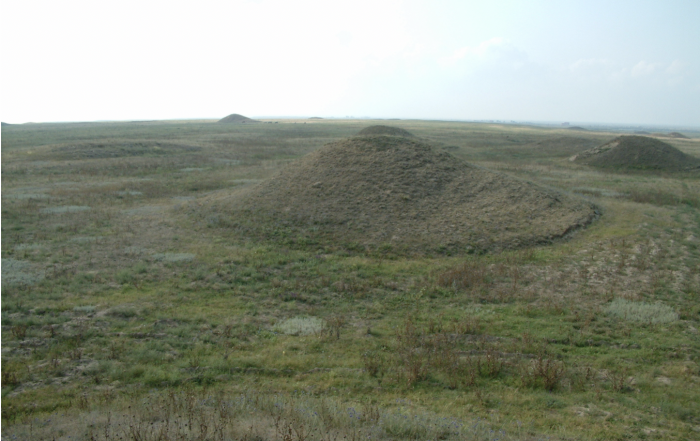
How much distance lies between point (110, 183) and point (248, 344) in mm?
24205

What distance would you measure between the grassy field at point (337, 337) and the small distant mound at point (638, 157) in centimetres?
2502

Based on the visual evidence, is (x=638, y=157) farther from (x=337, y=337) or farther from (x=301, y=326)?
(x=301, y=326)

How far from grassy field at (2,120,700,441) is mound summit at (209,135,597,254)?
107 centimetres

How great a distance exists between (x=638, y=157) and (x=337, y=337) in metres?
42.5

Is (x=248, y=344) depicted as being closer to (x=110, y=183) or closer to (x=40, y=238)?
(x=40, y=238)

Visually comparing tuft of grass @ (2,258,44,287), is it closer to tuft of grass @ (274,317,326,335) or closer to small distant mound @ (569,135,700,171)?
tuft of grass @ (274,317,326,335)

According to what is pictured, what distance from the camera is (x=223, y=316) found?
9.92m

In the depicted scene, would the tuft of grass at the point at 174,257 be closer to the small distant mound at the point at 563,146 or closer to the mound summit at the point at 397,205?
the mound summit at the point at 397,205

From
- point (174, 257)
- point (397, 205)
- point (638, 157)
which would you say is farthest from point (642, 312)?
point (638, 157)

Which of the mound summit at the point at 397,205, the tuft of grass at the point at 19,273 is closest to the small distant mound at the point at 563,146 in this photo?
the mound summit at the point at 397,205

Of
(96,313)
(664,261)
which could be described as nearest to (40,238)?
(96,313)

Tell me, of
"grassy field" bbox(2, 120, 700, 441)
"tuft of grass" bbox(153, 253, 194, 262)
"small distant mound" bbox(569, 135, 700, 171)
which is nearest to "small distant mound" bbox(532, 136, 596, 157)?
"small distant mound" bbox(569, 135, 700, 171)

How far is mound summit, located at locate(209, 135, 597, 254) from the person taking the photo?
15984mm

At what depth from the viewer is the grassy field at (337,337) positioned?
20.0 ft
